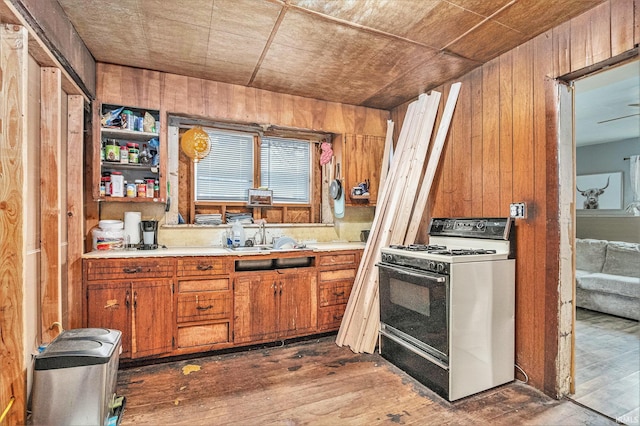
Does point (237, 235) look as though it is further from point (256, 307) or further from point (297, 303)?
point (297, 303)

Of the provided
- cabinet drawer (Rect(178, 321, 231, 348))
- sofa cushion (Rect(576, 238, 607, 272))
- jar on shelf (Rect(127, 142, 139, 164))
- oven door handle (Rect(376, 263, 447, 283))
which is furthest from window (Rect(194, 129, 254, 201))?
sofa cushion (Rect(576, 238, 607, 272))

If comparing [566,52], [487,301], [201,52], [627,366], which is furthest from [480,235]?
[201,52]

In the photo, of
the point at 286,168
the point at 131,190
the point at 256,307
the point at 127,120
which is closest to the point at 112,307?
the point at 131,190

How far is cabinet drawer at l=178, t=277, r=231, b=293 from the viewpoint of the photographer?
279cm

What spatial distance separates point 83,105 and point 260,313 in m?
2.30

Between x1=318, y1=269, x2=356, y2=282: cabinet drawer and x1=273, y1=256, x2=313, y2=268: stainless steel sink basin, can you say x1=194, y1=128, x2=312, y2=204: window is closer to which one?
x1=273, y1=256, x2=313, y2=268: stainless steel sink basin

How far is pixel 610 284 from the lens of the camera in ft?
13.2

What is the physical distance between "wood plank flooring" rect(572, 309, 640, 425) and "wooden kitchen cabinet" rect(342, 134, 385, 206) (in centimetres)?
247

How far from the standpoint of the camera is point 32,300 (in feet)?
6.66

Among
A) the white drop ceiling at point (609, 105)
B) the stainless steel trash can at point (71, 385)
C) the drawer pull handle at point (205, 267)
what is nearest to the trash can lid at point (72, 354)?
the stainless steel trash can at point (71, 385)

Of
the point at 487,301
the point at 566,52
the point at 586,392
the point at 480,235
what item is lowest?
the point at 586,392

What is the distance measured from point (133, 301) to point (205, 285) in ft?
1.82

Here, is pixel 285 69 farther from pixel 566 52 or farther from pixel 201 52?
pixel 566 52

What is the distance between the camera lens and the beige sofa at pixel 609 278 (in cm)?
387
